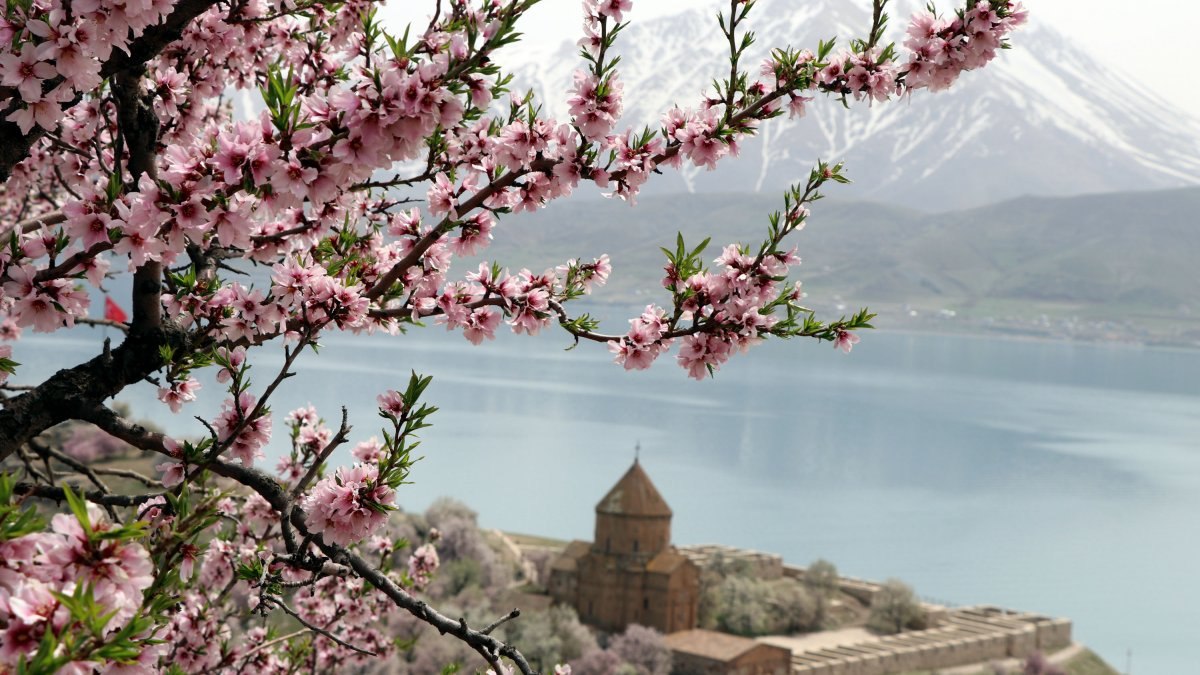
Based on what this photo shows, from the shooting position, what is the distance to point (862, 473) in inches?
4279

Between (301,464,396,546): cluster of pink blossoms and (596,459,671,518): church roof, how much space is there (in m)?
41.7

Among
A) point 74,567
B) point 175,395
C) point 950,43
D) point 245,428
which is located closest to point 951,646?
point 950,43

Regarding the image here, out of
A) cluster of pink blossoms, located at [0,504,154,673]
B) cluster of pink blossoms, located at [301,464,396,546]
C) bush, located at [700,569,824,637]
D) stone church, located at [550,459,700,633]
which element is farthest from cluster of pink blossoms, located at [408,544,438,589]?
bush, located at [700,569,824,637]

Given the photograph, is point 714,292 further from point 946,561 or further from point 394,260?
point 946,561

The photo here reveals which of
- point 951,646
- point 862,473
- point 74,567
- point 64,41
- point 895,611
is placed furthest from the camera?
point 862,473

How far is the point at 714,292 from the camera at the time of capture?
4.15 m

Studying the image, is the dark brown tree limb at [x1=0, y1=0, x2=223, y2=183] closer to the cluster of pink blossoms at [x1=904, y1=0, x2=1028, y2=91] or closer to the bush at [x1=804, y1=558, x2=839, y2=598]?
the cluster of pink blossoms at [x1=904, y1=0, x2=1028, y2=91]

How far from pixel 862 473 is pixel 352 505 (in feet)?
358

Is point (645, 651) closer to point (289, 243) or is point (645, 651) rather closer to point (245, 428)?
point (289, 243)

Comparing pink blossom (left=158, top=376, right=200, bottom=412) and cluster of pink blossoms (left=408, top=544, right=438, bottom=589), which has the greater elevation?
pink blossom (left=158, top=376, right=200, bottom=412)

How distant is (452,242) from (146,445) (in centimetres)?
137

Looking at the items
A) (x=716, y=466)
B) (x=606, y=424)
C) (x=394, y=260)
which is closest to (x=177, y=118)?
(x=394, y=260)

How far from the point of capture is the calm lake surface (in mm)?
75875

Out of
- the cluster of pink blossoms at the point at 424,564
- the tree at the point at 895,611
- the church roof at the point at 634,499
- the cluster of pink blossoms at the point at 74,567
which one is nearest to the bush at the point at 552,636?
the church roof at the point at 634,499
